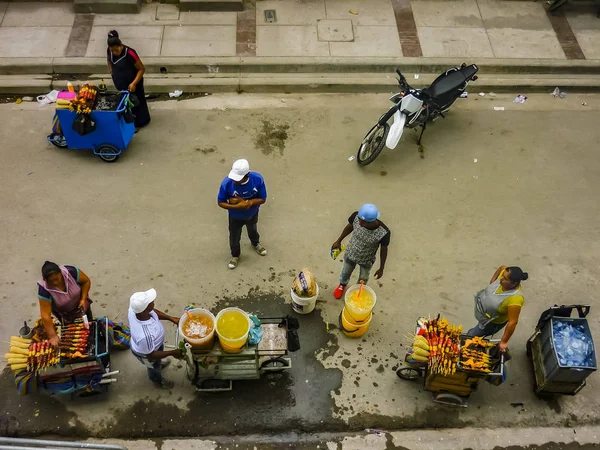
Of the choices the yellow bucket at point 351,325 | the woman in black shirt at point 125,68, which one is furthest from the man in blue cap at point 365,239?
the woman in black shirt at point 125,68

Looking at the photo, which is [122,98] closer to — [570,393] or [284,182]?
[284,182]

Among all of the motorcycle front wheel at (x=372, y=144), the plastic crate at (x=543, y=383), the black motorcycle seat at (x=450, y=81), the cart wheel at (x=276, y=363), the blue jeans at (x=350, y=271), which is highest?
the black motorcycle seat at (x=450, y=81)

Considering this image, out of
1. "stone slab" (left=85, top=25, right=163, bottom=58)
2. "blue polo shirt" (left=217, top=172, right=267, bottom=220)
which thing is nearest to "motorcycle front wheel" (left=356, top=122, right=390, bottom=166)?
"blue polo shirt" (left=217, top=172, right=267, bottom=220)

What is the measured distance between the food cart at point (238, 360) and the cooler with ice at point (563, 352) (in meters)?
2.79

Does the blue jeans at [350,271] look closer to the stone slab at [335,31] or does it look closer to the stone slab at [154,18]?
the stone slab at [335,31]

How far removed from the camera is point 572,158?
27.0 ft

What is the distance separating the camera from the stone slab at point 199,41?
9180mm

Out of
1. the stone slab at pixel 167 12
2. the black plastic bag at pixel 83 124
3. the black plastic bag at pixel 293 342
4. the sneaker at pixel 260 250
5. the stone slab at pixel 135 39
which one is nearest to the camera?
the black plastic bag at pixel 293 342

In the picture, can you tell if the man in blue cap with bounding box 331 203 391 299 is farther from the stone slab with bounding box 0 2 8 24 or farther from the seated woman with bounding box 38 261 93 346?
the stone slab with bounding box 0 2 8 24

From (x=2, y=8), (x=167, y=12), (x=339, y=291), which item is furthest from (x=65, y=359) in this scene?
(x=2, y=8)

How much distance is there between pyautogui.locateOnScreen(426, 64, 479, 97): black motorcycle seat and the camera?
312 inches

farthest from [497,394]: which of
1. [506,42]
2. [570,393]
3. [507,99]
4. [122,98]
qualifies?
[506,42]

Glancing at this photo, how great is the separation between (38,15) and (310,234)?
7.21m

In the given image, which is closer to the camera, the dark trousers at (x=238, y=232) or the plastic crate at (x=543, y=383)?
the plastic crate at (x=543, y=383)
